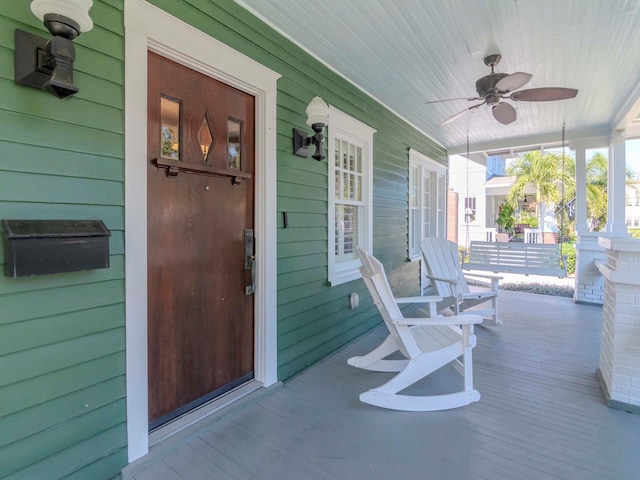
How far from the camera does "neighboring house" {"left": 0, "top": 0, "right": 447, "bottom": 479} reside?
4.55 feet

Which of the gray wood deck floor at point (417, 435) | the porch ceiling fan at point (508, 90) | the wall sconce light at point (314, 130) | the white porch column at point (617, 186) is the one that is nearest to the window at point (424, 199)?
the porch ceiling fan at point (508, 90)

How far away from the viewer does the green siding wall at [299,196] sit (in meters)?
2.24

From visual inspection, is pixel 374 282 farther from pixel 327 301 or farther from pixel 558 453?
pixel 558 453

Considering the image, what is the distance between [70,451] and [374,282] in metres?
1.82

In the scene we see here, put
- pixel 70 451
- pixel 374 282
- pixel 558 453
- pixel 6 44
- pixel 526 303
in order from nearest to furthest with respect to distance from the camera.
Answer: pixel 6 44
pixel 70 451
pixel 558 453
pixel 374 282
pixel 526 303

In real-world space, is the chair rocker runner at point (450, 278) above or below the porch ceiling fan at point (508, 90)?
below

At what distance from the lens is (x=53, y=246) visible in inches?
53.5

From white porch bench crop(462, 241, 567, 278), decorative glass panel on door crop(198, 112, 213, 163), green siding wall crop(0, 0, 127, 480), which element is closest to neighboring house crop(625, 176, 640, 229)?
white porch bench crop(462, 241, 567, 278)

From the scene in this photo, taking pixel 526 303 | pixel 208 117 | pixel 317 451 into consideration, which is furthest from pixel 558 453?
pixel 526 303

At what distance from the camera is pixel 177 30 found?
1.89 m

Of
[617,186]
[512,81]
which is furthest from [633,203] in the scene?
[512,81]

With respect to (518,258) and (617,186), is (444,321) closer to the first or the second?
(518,258)

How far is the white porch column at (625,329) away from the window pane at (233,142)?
8.54ft

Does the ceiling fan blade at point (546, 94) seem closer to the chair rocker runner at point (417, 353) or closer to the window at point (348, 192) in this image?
the window at point (348, 192)
